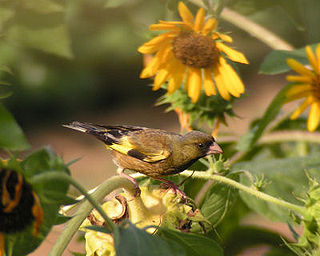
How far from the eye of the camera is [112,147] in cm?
74

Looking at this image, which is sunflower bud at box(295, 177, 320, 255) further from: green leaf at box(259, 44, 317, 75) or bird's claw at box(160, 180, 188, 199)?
green leaf at box(259, 44, 317, 75)

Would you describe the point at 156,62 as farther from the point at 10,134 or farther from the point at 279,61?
the point at 10,134

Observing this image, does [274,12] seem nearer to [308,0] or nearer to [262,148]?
[308,0]

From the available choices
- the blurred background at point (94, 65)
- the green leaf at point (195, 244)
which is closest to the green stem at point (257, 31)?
the blurred background at point (94, 65)

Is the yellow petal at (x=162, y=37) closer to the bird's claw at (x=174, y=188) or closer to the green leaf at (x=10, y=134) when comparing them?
the bird's claw at (x=174, y=188)

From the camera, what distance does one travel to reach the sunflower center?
89 centimetres

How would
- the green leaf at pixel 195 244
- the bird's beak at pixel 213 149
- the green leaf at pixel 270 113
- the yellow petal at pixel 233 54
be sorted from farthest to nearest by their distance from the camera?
the green leaf at pixel 270 113
the yellow petal at pixel 233 54
the bird's beak at pixel 213 149
the green leaf at pixel 195 244

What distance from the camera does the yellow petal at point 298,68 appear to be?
2.80 ft

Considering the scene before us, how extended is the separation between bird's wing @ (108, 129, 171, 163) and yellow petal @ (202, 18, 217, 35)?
23 centimetres

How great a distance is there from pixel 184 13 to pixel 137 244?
0.48 m

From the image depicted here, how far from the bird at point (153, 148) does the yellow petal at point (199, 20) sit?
221 mm

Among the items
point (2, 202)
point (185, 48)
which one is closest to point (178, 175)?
point (185, 48)

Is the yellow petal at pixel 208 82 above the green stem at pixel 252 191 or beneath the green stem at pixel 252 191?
above

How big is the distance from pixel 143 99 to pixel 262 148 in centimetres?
280
